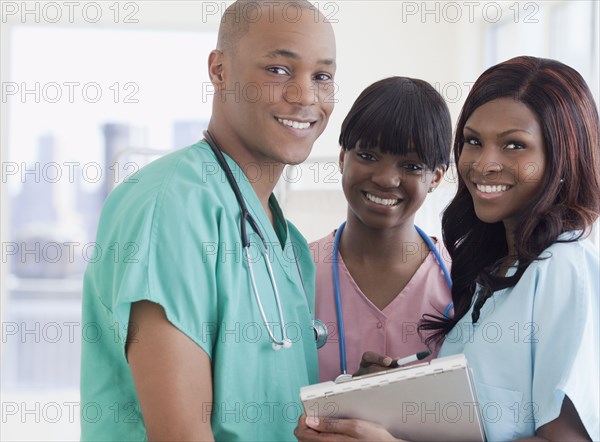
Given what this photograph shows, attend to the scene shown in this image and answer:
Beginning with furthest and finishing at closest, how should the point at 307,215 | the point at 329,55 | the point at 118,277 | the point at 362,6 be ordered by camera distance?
1. the point at 362,6
2. the point at 307,215
3. the point at 329,55
4. the point at 118,277

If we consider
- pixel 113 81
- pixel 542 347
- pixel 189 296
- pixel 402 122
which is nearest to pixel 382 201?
pixel 402 122

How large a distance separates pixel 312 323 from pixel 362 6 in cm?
308

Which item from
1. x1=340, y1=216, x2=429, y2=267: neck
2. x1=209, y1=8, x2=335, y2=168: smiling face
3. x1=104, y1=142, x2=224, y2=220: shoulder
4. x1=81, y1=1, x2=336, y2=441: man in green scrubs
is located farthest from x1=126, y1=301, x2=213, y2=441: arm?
x1=340, y1=216, x2=429, y2=267: neck

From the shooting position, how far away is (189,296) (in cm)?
104

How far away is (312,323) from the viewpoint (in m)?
1.36

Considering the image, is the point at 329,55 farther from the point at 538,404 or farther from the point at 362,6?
the point at 362,6

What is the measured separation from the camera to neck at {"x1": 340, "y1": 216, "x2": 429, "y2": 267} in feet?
5.41

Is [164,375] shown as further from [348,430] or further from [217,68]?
[217,68]

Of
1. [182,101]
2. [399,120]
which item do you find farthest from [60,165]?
[399,120]

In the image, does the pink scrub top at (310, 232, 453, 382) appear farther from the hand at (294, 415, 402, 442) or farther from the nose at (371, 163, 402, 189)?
the hand at (294, 415, 402, 442)

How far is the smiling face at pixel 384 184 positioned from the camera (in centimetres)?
158

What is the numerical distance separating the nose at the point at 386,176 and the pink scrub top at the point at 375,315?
0.19 meters

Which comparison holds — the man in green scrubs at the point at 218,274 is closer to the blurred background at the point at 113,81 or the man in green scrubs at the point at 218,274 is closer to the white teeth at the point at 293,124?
the white teeth at the point at 293,124

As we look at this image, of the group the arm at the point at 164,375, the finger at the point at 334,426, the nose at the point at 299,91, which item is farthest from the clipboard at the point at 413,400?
the nose at the point at 299,91
